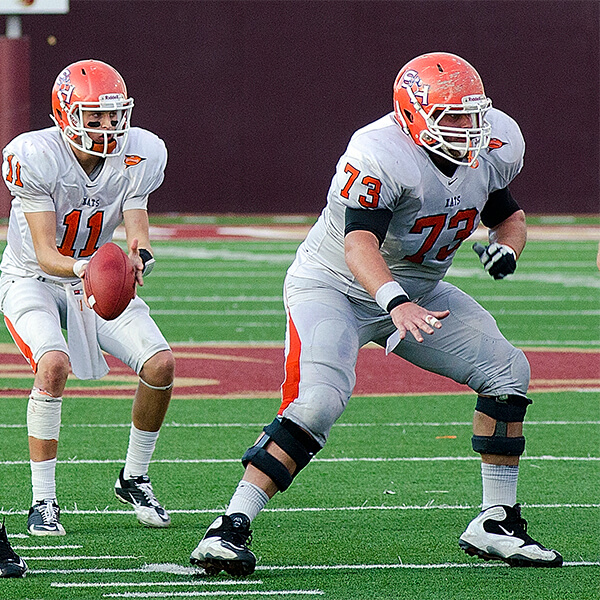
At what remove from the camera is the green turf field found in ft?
11.8

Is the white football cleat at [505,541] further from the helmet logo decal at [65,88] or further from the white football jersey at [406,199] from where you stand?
the helmet logo decal at [65,88]

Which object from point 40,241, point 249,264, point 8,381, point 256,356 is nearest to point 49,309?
point 40,241

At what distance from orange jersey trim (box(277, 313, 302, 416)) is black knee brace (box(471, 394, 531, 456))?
2.11 ft

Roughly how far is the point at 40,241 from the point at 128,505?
3.48ft

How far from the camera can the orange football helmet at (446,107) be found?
3785 millimetres

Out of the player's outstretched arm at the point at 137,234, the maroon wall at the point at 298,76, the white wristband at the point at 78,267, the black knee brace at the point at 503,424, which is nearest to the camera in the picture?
the black knee brace at the point at 503,424

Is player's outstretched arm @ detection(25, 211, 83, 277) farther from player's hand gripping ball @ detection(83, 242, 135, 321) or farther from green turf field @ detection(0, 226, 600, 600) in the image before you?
green turf field @ detection(0, 226, 600, 600)

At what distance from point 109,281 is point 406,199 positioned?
3.25ft

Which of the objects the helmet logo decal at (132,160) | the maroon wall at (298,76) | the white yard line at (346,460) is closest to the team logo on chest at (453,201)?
the helmet logo decal at (132,160)

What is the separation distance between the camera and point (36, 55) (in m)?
22.2

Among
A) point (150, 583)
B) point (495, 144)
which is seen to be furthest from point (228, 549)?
point (495, 144)

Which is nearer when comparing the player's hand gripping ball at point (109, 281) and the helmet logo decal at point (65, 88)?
the player's hand gripping ball at point (109, 281)

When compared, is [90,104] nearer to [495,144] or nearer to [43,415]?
[43,415]

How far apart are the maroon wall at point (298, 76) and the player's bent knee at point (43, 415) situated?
17.9 metres
